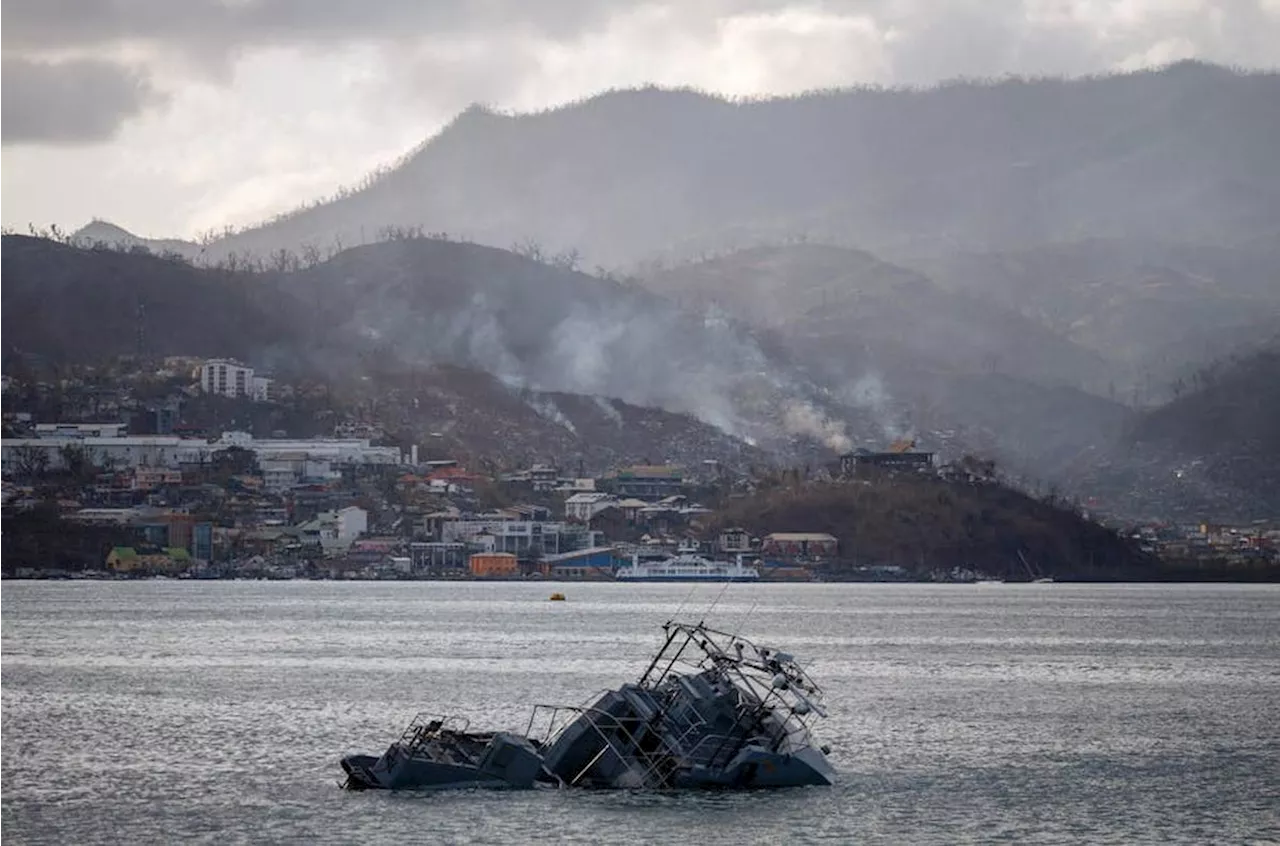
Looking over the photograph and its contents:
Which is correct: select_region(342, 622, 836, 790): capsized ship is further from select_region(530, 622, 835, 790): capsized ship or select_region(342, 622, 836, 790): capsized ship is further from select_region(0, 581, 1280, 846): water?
select_region(0, 581, 1280, 846): water

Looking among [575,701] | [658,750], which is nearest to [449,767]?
[658,750]

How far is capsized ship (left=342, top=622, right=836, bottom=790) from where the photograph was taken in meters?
79.2

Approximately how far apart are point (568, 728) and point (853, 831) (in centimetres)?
1196

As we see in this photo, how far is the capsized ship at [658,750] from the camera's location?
260ft

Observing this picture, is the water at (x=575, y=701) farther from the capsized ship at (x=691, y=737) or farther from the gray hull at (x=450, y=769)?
the capsized ship at (x=691, y=737)

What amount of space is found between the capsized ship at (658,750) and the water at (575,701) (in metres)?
A: 1.07

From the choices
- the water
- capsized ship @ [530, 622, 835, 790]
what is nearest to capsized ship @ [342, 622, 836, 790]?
capsized ship @ [530, 622, 835, 790]

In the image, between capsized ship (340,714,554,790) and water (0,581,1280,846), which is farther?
capsized ship (340,714,554,790)

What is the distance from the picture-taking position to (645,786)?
262ft

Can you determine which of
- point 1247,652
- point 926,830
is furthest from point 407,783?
point 1247,652

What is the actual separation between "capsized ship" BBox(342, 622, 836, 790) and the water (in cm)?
107

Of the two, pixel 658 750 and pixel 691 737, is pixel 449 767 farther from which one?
pixel 691 737

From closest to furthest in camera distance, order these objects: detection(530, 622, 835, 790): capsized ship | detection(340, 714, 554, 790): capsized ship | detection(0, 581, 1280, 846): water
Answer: detection(0, 581, 1280, 846): water, detection(530, 622, 835, 790): capsized ship, detection(340, 714, 554, 790): capsized ship

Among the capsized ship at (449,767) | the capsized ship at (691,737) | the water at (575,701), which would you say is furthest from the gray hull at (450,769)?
the capsized ship at (691,737)
